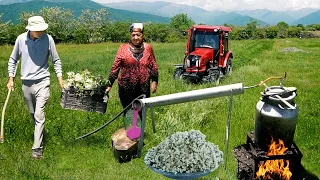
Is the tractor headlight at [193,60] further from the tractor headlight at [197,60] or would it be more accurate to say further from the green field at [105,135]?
the green field at [105,135]

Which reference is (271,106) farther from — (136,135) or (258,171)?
(136,135)

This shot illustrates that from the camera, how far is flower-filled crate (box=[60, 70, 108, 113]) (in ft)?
18.5

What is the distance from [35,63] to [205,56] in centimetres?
756

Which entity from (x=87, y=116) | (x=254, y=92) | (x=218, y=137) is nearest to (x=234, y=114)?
(x=218, y=137)

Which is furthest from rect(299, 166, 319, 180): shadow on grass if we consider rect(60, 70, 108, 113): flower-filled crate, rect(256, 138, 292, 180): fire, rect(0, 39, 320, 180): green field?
rect(60, 70, 108, 113): flower-filled crate

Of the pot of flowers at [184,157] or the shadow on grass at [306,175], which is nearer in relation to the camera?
the pot of flowers at [184,157]

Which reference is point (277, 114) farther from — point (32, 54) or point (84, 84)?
point (32, 54)

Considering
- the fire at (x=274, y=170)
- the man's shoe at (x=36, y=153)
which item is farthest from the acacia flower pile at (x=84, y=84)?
the fire at (x=274, y=170)

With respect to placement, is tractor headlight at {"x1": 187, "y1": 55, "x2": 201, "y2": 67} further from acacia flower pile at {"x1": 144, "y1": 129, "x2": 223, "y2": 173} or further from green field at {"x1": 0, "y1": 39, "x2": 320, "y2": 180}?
acacia flower pile at {"x1": 144, "y1": 129, "x2": 223, "y2": 173}

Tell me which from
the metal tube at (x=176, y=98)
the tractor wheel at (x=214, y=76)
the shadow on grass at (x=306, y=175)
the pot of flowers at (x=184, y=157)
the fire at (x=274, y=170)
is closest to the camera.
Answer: the metal tube at (x=176, y=98)

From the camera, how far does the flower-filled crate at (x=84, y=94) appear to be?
18.5 feet

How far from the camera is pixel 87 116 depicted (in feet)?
25.1

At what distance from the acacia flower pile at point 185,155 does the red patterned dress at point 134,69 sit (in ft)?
6.53

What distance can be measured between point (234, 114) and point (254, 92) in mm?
2473
